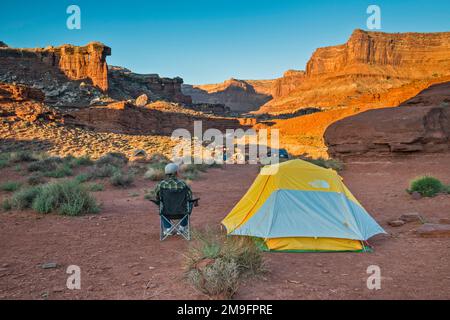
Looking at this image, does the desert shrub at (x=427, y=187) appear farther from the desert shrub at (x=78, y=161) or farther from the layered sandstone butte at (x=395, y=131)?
the desert shrub at (x=78, y=161)

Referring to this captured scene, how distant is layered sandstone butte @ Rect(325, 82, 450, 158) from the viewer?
17.8 m

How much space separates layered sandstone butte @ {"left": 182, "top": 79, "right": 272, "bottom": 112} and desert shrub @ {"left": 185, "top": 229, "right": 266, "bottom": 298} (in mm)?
143509

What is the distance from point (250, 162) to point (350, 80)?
3200 inches

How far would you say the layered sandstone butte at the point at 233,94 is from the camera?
151m

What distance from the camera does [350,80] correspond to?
319ft

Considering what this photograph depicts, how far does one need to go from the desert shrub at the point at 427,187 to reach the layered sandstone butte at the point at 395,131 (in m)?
7.91

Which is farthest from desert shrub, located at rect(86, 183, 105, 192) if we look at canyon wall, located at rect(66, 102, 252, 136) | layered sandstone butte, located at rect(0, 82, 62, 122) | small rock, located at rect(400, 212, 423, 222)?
canyon wall, located at rect(66, 102, 252, 136)

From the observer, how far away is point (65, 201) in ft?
29.6

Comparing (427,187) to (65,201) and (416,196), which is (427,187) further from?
(65,201)

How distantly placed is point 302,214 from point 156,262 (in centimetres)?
270

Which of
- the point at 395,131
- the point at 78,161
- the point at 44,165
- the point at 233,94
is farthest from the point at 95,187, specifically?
the point at 233,94
